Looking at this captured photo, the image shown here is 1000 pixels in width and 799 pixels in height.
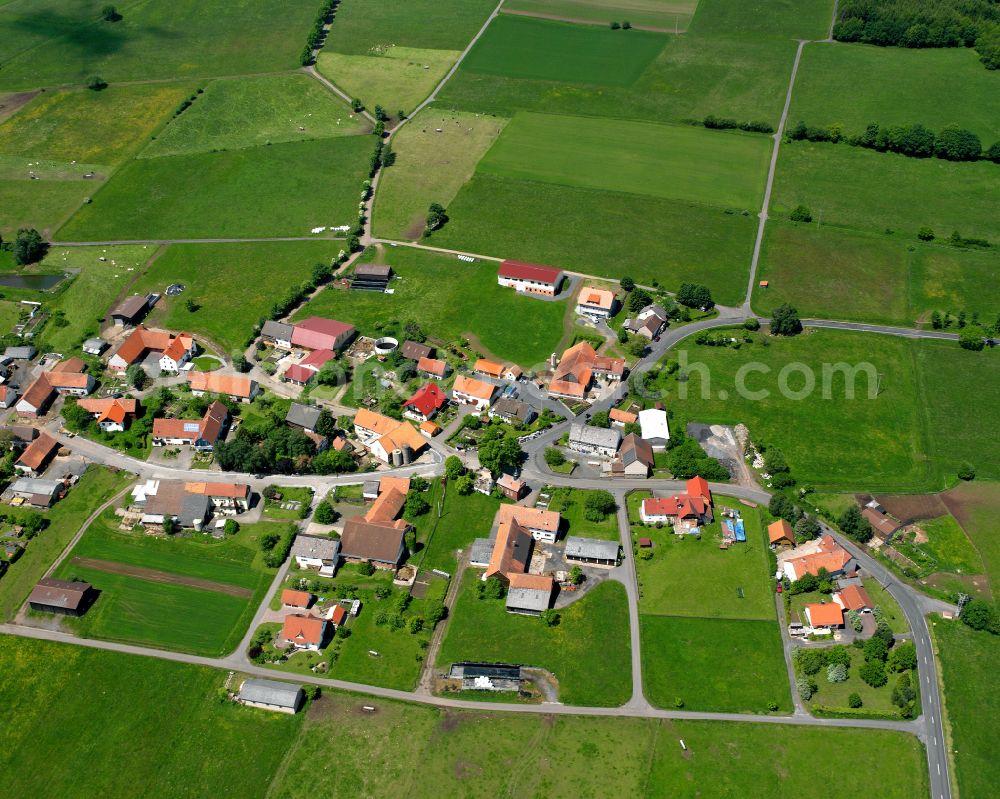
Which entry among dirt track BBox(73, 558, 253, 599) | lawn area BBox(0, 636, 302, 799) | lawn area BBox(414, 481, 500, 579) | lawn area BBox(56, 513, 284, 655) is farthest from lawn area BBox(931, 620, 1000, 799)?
dirt track BBox(73, 558, 253, 599)

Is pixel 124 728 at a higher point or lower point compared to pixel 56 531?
lower

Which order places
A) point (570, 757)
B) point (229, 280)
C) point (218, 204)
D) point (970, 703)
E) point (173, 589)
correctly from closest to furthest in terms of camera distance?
point (570, 757), point (970, 703), point (173, 589), point (229, 280), point (218, 204)

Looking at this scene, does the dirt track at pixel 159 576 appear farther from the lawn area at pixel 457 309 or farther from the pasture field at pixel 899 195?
the pasture field at pixel 899 195

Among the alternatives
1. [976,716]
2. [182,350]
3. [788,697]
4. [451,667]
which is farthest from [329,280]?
[976,716]

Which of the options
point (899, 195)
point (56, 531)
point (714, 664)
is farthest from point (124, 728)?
point (899, 195)

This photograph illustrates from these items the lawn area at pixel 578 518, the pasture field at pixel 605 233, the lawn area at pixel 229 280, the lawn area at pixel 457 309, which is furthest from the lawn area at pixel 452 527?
the pasture field at pixel 605 233

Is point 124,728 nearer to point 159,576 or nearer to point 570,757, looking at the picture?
point 159,576

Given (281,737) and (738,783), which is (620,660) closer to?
(738,783)
